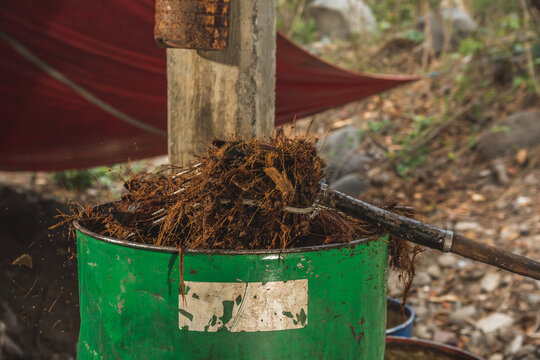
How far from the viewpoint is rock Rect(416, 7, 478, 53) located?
6871 mm

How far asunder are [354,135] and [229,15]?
381 cm

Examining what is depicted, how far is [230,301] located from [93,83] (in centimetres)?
260

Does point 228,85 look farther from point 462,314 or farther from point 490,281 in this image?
point 490,281

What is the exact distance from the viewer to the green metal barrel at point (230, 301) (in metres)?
1.07

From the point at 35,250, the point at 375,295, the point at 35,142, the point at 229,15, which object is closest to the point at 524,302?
the point at 375,295

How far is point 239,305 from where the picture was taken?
42.2 inches

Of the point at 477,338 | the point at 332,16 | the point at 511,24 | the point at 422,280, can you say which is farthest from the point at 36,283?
the point at 332,16

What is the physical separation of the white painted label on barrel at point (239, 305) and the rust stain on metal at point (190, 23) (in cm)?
75

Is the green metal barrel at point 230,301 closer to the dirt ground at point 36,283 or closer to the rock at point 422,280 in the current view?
the dirt ground at point 36,283

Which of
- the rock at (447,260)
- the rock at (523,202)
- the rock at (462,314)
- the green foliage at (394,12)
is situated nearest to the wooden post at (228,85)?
the rock at (462,314)

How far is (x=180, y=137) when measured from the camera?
179cm

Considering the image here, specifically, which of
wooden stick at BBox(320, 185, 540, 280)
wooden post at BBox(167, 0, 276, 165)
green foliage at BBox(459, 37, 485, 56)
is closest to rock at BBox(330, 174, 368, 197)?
green foliage at BBox(459, 37, 485, 56)

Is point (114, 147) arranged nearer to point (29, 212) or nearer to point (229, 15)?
point (29, 212)

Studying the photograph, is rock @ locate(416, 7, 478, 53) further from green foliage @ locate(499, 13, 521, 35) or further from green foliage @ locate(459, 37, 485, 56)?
green foliage @ locate(459, 37, 485, 56)
